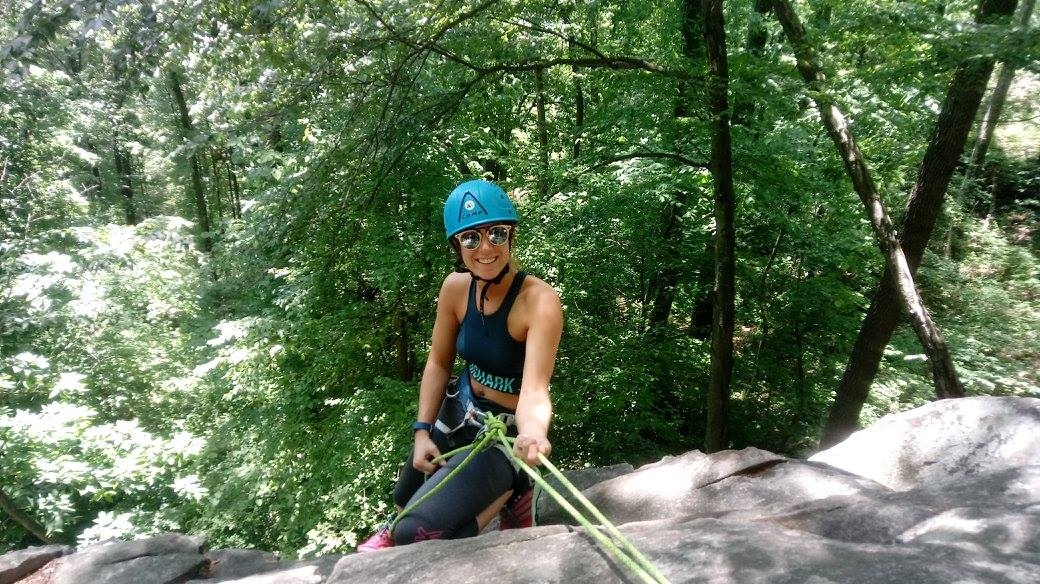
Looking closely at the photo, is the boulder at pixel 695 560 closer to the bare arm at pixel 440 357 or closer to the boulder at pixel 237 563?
the bare arm at pixel 440 357

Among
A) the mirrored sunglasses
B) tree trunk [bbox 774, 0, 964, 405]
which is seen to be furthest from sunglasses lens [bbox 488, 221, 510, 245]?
tree trunk [bbox 774, 0, 964, 405]

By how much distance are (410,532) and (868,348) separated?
488 cm

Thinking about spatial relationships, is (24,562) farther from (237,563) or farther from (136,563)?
(237,563)

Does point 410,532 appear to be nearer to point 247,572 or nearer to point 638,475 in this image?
point 638,475

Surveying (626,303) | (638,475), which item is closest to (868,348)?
(626,303)

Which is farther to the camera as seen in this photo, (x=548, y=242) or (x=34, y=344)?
(x=34, y=344)

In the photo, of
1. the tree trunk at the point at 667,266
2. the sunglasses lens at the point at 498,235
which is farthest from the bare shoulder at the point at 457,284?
the tree trunk at the point at 667,266

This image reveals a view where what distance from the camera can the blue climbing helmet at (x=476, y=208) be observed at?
7.22 ft

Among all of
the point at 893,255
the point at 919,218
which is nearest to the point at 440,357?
the point at 893,255

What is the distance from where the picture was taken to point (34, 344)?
8.51m

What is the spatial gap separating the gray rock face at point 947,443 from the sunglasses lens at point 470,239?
2335mm

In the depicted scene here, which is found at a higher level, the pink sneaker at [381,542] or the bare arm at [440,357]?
the bare arm at [440,357]

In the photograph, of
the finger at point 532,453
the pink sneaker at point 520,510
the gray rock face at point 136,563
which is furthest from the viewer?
the gray rock face at point 136,563

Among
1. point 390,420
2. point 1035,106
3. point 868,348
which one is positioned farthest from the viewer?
point 1035,106
